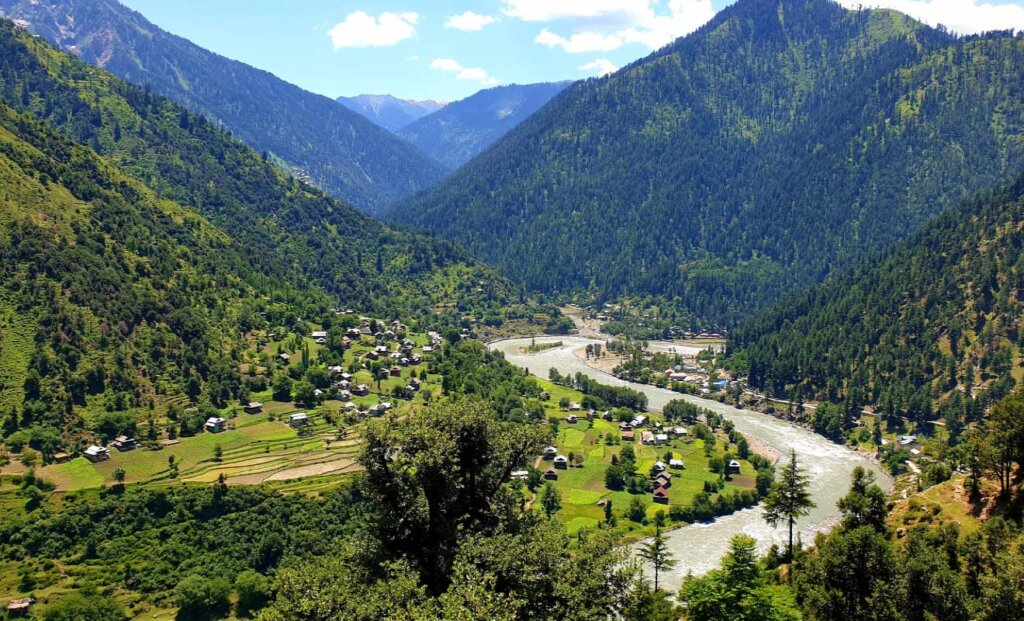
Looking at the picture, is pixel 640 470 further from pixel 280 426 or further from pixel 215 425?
pixel 215 425

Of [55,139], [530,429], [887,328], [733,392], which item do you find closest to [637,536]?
[530,429]

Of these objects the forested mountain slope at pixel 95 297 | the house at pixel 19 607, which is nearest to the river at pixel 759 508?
the house at pixel 19 607

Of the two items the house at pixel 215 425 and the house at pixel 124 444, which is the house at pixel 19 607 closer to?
the house at pixel 124 444

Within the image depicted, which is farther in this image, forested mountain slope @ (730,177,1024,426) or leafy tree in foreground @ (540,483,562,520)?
forested mountain slope @ (730,177,1024,426)

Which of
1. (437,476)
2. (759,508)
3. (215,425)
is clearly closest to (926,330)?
(759,508)

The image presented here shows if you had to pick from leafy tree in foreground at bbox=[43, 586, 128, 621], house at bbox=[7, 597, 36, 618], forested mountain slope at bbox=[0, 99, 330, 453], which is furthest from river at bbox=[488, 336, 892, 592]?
forested mountain slope at bbox=[0, 99, 330, 453]

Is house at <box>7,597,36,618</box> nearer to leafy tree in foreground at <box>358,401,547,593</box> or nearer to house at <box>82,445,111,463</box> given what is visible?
house at <box>82,445,111,463</box>

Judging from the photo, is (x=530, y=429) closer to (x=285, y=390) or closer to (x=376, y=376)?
(x=285, y=390)
